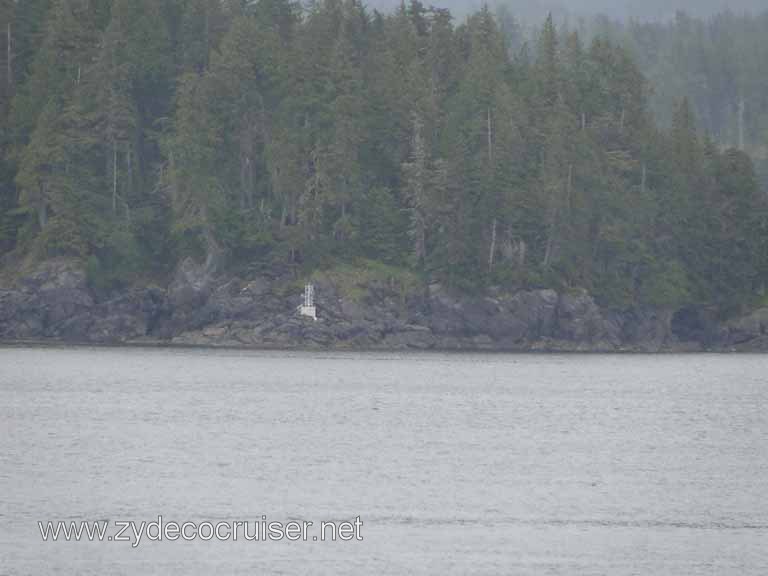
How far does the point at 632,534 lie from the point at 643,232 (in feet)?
271

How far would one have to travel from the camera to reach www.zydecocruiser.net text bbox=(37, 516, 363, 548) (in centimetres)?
3125

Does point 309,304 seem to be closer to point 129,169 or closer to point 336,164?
point 336,164

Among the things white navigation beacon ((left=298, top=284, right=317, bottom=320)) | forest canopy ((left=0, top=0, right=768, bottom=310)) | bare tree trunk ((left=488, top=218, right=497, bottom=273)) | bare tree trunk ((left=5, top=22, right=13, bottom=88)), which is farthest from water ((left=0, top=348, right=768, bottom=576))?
bare tree trunk ((left=5, top=22, right=13, bottom=88))

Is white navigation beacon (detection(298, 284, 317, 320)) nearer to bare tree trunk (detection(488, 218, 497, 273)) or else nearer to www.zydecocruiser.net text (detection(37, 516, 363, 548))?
bare tree trunk (detection(488, 218, 497, 273))

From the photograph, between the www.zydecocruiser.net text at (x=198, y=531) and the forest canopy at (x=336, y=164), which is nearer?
the www.zydecocruiser.net text at (x=198, y=531)

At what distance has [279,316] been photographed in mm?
100625

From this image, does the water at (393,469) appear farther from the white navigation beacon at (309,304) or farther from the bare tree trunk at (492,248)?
the bare tree trunk at (492,248)

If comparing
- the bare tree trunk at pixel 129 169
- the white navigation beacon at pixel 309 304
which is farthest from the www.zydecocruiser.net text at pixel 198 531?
the bare tree trunk at pixel 129 169

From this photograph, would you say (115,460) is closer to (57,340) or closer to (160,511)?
(160,511)

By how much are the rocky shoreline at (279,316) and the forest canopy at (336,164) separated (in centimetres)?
196

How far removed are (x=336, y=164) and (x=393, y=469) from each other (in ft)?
211

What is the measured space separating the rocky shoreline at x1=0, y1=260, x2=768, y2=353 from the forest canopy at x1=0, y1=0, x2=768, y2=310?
1959 millimetres

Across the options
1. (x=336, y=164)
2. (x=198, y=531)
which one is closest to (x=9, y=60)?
(x=336, y=164)

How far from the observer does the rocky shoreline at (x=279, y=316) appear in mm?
100062
